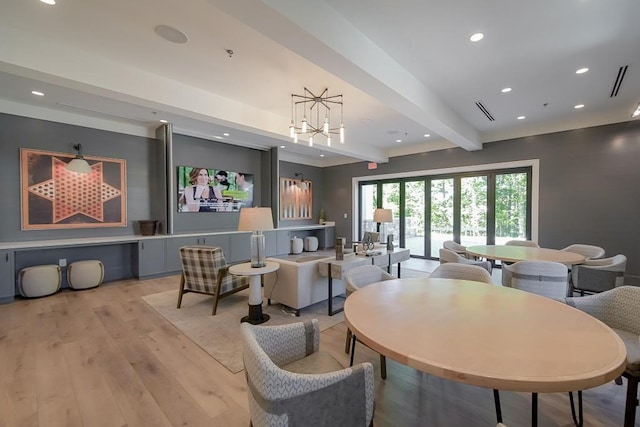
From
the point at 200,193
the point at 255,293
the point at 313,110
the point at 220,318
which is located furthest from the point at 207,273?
the point at 200,193

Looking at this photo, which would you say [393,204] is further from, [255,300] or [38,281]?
[38,281]

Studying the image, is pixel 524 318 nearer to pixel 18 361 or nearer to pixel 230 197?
pixel 18 361

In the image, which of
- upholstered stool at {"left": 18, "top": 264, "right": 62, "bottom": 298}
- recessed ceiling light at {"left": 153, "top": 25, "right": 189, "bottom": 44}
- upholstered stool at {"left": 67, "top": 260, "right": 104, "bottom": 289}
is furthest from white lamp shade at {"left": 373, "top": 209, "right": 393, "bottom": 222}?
upholstered stool at {"left": 18, "top": 264, "right": 62, "bottom": 298}

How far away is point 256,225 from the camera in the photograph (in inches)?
125

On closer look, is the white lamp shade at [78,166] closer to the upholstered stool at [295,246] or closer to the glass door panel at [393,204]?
the upholstered stool at [295,246]

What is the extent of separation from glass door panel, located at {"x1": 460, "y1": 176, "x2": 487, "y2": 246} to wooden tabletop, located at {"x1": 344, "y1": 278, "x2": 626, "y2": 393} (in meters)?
5.21

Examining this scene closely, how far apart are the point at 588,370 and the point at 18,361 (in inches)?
157

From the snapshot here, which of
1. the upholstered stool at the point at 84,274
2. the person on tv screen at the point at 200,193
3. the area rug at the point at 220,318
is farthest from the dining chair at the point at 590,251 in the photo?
the upholstered stool at the point at 84,274

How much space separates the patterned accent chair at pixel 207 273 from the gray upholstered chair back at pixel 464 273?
2.57m

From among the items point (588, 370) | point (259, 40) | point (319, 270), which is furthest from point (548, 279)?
point (259, 40)

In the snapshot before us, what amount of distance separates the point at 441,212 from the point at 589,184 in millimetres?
2795

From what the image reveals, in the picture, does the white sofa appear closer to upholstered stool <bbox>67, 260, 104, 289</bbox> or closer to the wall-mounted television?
upholstered stool <bbox>67, 260, 104, 289</bbox>

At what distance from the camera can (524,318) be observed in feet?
4.86

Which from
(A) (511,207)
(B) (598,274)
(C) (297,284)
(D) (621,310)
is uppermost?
(A) (511,207)
